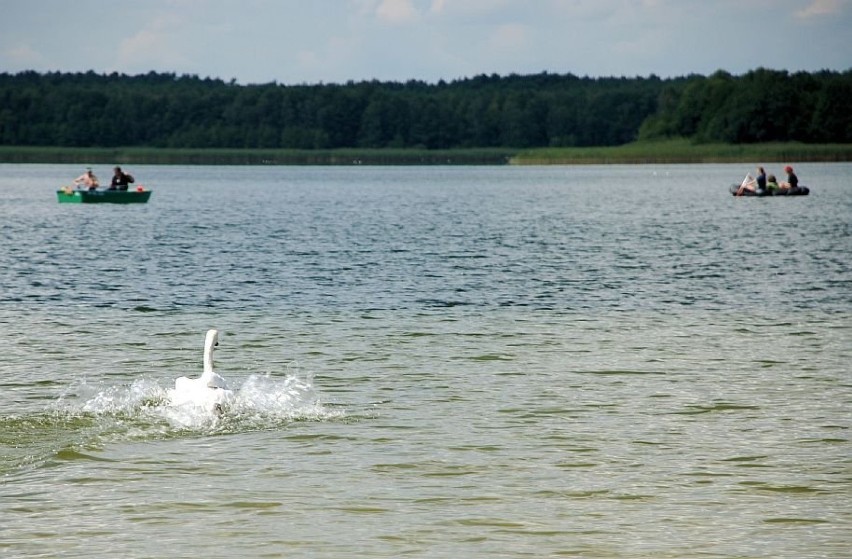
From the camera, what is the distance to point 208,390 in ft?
47.0

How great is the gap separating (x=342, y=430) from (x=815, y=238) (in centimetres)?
3475

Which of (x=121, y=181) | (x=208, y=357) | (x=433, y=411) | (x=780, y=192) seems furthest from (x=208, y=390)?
(x=780, y=192)

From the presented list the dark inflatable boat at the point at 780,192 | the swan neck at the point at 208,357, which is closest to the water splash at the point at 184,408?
the swan neck at the point at 208,357

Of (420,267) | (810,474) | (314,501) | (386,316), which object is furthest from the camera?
(420,267)

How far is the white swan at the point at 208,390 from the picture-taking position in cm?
1412

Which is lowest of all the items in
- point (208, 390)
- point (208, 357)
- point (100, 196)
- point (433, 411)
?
point (433, 411)

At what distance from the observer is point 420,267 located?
1407 inches

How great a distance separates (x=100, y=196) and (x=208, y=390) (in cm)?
5775

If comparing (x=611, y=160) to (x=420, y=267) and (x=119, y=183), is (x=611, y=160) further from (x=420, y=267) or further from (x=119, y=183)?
(x=420, y=267)

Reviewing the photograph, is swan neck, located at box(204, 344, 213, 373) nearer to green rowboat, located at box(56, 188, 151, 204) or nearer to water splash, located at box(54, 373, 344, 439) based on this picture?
water splash, located at box(54, 373, 344, 439)

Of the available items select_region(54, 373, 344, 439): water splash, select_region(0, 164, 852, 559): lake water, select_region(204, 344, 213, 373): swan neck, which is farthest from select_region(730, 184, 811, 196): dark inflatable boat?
select_region(204, 344, 213, 373): swan neck

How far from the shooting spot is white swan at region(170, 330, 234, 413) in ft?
46.3

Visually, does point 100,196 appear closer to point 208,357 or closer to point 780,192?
point 780,192

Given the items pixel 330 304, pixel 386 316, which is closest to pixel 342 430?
pixel 386 316
